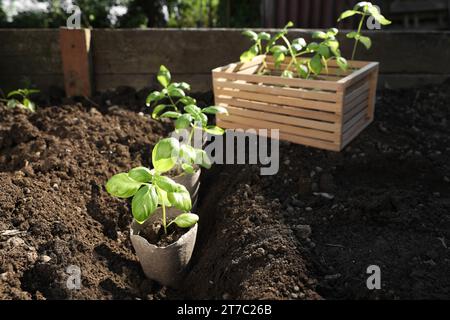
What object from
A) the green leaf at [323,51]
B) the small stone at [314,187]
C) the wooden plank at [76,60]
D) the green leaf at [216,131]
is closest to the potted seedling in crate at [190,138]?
the green leaf at [216,131]

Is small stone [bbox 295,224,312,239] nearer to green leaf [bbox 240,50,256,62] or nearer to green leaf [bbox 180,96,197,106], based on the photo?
green leaf [bbox 180,96,197,106]

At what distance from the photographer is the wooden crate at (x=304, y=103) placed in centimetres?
276

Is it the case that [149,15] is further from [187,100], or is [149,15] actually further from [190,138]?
[190,138]

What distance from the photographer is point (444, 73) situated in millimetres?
3596

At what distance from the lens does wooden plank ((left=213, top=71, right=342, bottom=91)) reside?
270cm

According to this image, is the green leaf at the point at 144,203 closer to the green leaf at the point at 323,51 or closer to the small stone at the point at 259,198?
the small stone at the point at 259,198

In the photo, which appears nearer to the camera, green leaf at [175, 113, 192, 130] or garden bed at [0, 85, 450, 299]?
garden bed at [0, 85, 450, 299]

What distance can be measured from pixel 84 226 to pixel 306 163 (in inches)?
47.0

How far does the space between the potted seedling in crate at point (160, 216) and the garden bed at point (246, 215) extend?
3.9 inches

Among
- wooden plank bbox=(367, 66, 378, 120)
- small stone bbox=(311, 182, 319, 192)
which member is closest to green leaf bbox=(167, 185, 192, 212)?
small stone bbox=(311, 182, 319, 192)

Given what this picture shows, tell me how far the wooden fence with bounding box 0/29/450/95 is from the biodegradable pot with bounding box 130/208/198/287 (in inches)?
68.2

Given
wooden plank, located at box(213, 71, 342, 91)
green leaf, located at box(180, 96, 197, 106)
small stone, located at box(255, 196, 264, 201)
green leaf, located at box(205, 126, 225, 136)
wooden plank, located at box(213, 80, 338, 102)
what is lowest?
small stone, located at box(255, 196, 264, 201)

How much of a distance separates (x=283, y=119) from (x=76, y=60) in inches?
63.4

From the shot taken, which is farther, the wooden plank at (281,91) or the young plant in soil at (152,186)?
the wooden plank at (281,91)
